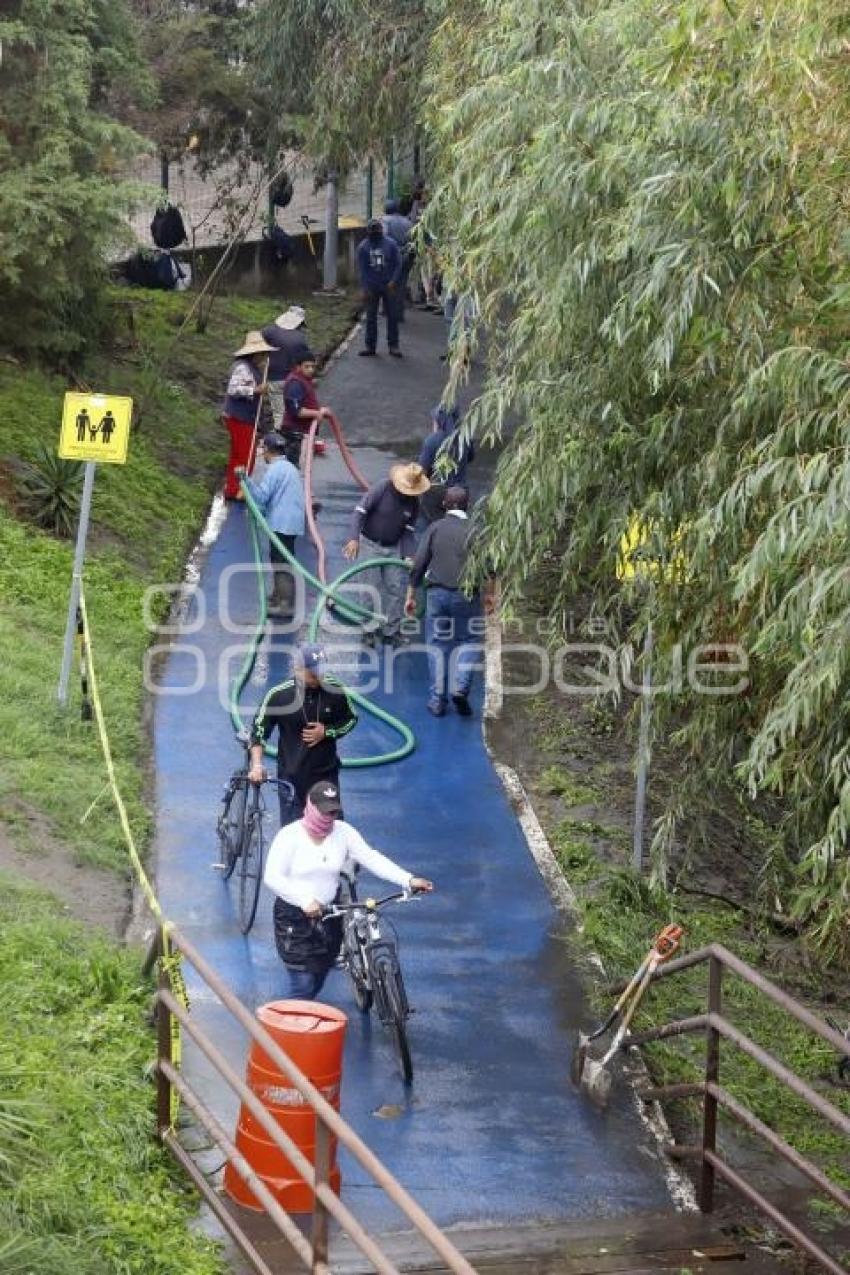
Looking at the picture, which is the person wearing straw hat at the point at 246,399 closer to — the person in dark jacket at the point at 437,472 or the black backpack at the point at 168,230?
the person in dark jacket at the point at 437,472

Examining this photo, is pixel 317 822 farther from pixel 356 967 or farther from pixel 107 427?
pixel 107 427

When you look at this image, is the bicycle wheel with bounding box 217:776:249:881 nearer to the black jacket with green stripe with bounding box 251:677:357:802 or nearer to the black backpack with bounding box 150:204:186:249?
the black jacket with green stripe with bounding box 251:677:357:802

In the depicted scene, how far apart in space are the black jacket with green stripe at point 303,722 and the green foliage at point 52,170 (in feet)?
27.3

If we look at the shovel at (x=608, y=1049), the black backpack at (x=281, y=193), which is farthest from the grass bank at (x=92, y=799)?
the shovel at (x=608, y=1049)

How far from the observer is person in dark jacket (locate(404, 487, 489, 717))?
1578 cm

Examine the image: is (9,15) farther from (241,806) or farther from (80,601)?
(241,806)

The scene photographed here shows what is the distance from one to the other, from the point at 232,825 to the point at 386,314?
14535 mm

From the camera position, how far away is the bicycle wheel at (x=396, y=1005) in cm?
1053

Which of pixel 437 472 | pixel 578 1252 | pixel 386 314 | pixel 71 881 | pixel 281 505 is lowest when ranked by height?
pixel 578 1252

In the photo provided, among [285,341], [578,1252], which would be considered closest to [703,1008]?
[578,1252]

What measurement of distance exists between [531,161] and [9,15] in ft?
34.9

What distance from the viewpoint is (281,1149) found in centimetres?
763

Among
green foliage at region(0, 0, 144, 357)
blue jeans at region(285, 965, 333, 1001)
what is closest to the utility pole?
green foliage at region(0, 0, 144, 357)

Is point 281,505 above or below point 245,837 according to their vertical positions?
above
